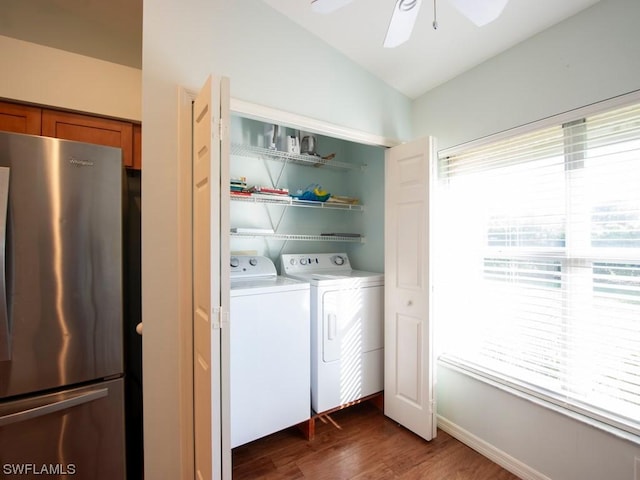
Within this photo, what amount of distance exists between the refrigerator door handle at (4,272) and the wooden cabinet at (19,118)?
0.71 metres

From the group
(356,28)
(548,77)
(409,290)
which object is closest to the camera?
(548,77)

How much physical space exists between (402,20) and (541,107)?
1.04m

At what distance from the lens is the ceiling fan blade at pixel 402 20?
1.05 metres

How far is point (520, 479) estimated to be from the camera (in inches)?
65.0

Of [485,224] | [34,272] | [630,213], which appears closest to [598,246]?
[630,213]

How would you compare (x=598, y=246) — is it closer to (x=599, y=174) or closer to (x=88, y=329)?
(x=599, y=174)

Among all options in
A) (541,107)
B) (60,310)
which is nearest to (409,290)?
(541,107)

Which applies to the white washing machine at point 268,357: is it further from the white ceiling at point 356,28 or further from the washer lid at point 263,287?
the white ceiling at point 356,28

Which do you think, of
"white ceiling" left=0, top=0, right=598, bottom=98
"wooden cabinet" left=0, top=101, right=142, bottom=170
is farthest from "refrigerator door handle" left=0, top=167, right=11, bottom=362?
"white ceiling" left=0, top=0, right=598, bottom=98

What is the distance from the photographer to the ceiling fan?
100 centimetres

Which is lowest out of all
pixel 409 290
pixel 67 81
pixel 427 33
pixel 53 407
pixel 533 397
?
pixel 533 397

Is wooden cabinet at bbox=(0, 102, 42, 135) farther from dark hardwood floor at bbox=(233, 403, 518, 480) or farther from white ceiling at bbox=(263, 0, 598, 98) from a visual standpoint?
dark hardwood floor at bbox=(233, 403, 518, 480)

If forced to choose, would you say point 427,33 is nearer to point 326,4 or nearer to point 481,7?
point 481,7

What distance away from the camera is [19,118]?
1.67 m
